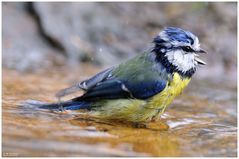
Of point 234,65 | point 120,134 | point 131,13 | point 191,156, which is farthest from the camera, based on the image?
point 131,13

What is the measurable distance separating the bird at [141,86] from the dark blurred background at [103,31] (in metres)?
2.50

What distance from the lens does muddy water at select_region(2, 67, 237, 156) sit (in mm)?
3084

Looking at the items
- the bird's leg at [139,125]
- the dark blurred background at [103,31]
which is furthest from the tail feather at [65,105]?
the dark blurred background at [103,31]

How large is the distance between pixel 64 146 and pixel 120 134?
2.03ft

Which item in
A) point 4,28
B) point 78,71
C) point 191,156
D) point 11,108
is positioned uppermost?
point 4,28

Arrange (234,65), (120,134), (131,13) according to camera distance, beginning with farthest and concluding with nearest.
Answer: (131,13) → (234,65) → (120,134)

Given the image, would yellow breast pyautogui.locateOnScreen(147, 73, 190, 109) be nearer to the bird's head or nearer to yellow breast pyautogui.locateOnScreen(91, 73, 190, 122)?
Answer: yellow breast pyautogui.locateOnScreen(91, 73, 190, 122)

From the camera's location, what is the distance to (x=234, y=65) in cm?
838

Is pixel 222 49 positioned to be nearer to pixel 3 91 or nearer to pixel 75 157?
pixel 3 91

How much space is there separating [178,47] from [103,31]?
161 inches

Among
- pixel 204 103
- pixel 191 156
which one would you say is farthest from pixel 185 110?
pixel 191 156

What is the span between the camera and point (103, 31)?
8.48 m

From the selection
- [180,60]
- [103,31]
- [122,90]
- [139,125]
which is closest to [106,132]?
[139,125]

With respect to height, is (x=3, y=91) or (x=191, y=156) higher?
(x=3, y=91)
